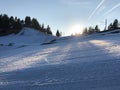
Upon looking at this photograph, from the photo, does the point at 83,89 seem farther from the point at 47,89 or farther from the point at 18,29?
the point at 18,29

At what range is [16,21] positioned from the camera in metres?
78.2

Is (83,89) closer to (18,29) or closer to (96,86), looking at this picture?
(96,86)

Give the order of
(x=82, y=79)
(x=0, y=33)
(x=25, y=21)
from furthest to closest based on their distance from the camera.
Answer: (x=25, y=21), (x=0, y=33), (x=82, y=79)

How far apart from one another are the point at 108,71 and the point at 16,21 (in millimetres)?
71706

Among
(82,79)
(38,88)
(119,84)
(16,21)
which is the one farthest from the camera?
(16,21)

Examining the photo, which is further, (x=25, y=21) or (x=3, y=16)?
(x=25, y=21)

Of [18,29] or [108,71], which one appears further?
[18,29]

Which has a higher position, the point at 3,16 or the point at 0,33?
the point at 3,16

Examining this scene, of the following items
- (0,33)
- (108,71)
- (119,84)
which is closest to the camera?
(119,84)

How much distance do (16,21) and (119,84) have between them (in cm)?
7319

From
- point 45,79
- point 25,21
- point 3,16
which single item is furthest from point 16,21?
point 45,79

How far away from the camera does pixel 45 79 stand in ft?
27.7

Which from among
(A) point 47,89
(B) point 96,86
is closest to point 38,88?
(A) point 47,89

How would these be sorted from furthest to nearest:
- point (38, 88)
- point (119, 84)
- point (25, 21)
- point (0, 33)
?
1. point (25, 21)
2. point (0, 33)
3. point (38, 88)
4. point (119, 84)
